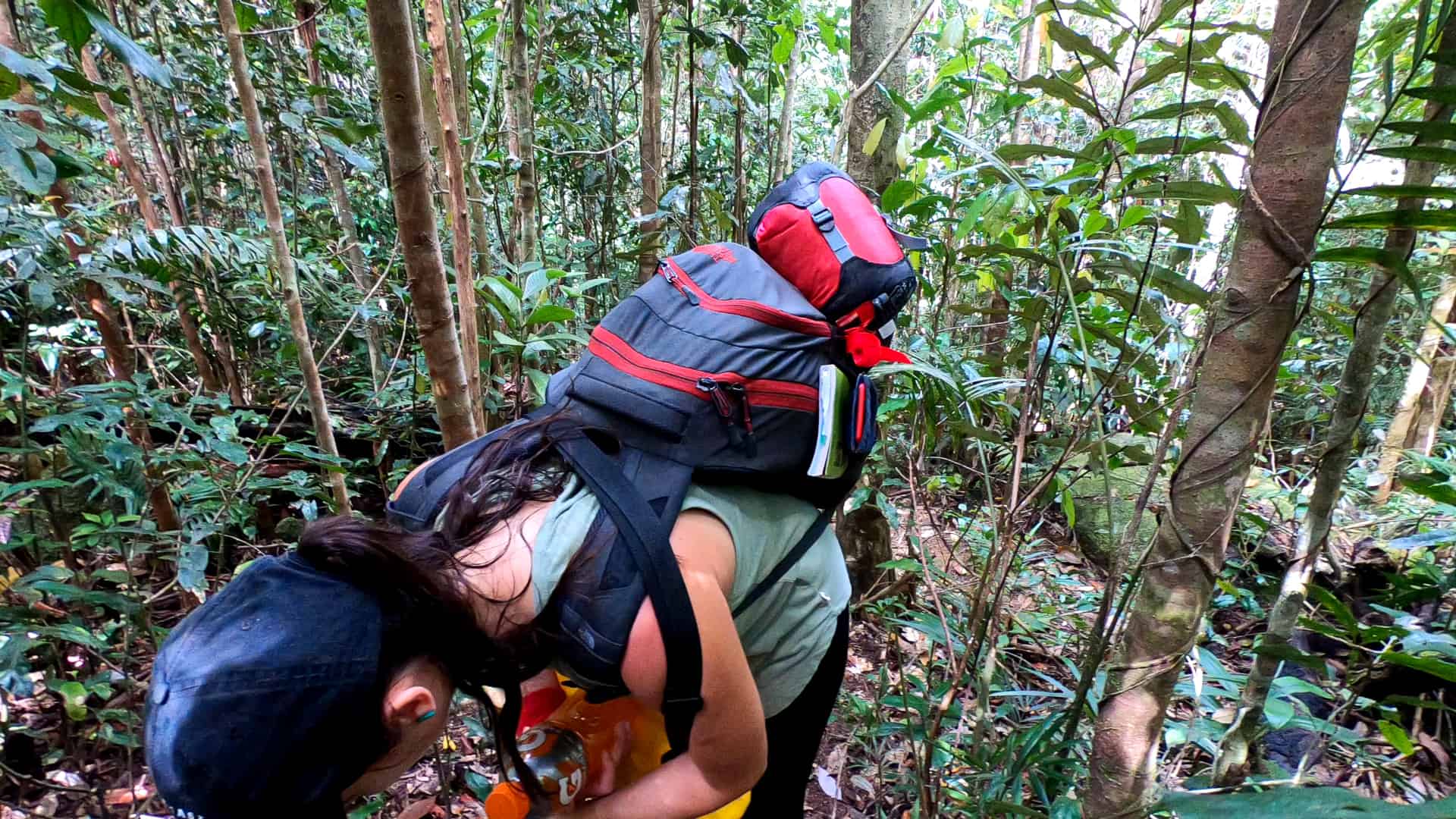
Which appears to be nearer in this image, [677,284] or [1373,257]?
[1373,257]

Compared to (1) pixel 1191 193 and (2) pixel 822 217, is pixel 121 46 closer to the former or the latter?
(2) pixel 822 217

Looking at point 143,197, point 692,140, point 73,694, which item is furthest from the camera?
point 692,140

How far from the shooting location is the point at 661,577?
2.77ft

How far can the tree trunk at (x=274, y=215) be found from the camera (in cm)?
145

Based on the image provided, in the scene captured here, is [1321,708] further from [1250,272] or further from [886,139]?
[886,139]

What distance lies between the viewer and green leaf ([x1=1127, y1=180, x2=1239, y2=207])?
109cm

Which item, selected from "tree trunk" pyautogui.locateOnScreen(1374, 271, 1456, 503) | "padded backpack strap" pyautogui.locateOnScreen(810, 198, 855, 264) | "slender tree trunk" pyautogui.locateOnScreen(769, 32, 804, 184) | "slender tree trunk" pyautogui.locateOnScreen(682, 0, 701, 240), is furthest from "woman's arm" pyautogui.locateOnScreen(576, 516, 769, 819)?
"tree trunk" pyautogui.locateOnScreen(1374, 271, 1456, 503)

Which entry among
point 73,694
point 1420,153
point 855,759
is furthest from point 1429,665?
point 73,694

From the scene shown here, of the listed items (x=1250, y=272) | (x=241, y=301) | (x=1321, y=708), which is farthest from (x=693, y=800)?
(x=241, y=301)

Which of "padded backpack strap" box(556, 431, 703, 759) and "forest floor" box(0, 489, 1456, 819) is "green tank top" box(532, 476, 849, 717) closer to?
"padded backpack strap" box(556, 431, 703, 759)

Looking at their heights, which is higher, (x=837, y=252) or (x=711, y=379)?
(x=837, y=252)

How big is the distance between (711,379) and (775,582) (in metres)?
0.37

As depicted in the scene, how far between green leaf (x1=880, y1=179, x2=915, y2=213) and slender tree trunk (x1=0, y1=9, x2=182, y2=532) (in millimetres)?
2052

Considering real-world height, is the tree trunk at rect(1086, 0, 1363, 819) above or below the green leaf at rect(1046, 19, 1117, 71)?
below
